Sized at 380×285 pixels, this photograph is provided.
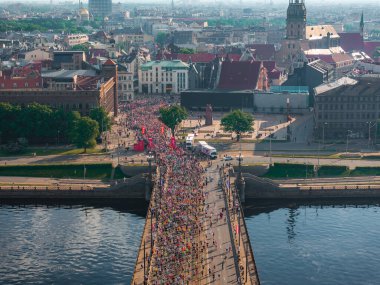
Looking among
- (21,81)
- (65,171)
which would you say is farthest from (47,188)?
(21,81)

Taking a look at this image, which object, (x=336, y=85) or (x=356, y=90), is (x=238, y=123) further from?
(x=336, y=85)

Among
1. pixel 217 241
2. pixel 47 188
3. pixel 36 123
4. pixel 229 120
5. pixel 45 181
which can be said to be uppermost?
pixel 229 120

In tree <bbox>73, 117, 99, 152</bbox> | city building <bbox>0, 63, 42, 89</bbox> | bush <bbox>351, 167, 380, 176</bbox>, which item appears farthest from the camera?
city building <bbox>0, 63, 42, 89</bbox>

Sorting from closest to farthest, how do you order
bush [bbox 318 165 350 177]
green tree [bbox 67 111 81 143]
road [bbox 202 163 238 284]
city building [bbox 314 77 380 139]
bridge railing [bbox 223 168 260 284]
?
bridge railing [bbox 223 168 260 284], road [bbox 202 163 238 284], bush [bbox 318 165 350 177], green tree [bbox 67 111 81 143], city building [bbox 314 77 380 139]

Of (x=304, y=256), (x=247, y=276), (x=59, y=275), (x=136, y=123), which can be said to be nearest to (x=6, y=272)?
(x=59, y=275)

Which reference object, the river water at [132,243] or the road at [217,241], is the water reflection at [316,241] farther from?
the road at [217,241]

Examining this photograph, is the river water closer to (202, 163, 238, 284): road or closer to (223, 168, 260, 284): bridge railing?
(223, 168, 260, 284): bridge railing

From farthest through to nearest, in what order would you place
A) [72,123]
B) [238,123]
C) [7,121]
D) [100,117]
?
1. [238,123]
2. [100,117]
3. [7,121]
4. [72,123]

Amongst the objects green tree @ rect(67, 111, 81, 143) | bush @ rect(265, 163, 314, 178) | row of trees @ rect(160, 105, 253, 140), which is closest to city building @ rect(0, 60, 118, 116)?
green tree @ rect(67, 111, 81, 143)
